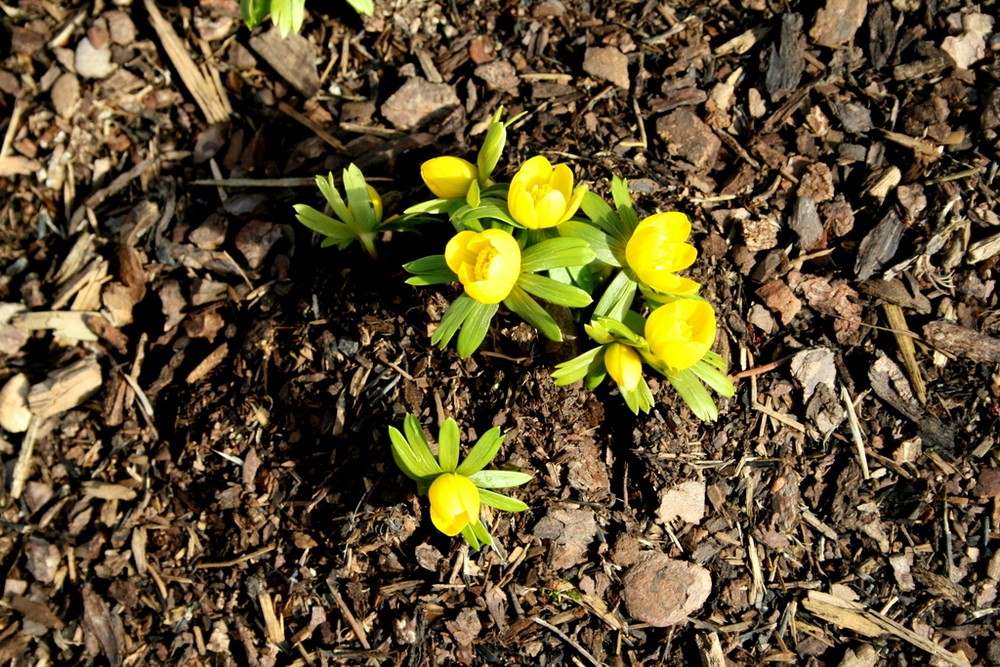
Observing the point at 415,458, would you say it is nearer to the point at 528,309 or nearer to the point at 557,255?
the point at 528,309

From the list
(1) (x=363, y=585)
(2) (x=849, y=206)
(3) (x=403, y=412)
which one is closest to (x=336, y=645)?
(1) (x=363, y=585)

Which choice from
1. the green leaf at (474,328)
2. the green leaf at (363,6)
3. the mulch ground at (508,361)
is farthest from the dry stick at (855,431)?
the green leaf at (363,6)

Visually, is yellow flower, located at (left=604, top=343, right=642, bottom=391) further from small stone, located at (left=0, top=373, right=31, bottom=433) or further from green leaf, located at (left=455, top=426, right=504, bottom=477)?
small stone, located at (left=0, top=373, right=31, bottom=433)

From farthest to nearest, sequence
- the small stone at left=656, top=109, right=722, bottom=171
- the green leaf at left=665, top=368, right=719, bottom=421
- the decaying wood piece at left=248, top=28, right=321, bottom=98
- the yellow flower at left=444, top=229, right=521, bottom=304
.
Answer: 1. the decaying wood piece at left=248, top=28, right=321, bottom=98
2. the small stone at left=656, top=109, right=722, bottom=171
3. the green leaf at left=665, top=368, right=719, bottom=421
4. the yellow flower at left=444, top=229, right=521, bottom=304

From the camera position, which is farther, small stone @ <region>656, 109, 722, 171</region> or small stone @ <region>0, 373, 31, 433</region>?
small stone @ <region>0, 373, 31, 433</region>

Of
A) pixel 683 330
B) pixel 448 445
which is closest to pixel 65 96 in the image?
pixel 448 445

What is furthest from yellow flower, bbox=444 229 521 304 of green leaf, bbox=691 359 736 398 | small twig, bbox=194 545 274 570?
small twig, bbox=194 545 274 570

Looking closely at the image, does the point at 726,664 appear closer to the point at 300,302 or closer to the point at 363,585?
the point at 363,585
